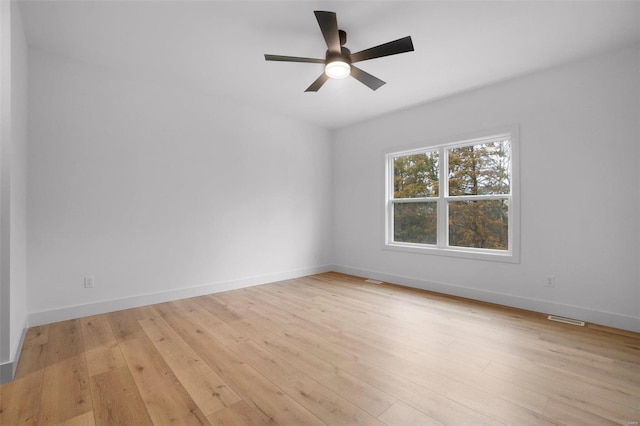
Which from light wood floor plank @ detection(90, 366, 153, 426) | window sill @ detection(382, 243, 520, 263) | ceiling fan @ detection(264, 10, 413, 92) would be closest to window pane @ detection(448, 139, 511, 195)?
window sill @ detection(382, 243, 520, 263)

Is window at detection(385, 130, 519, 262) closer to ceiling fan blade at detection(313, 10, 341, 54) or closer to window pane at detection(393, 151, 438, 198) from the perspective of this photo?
window pane at detection(393, 151, 438, 198)

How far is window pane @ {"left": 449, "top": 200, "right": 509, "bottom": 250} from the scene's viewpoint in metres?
3.65

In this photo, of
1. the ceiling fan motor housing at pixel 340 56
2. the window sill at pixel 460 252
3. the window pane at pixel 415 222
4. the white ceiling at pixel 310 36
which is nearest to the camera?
the white ceiling at pixel 310 36

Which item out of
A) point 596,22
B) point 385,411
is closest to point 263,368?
point 385,411

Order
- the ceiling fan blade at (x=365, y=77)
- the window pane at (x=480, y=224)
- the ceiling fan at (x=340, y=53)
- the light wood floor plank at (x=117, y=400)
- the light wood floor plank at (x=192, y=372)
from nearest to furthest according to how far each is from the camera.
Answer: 1. the light wood floor plank at (x=117, y=400)
2. the light wood floor plank at (x=192, y=372)
3. the ceiling fan at (x=340, y=53)
4. the ceiling fan blade at (x=365, y=77)
5. the window pane at (x=480, y=224)

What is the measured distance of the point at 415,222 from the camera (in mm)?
4566

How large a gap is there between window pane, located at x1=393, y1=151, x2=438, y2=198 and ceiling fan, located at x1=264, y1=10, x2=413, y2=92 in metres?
1.89

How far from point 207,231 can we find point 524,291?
13.2ft

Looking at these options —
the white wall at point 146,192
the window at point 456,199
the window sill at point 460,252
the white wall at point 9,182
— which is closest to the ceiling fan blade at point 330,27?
the white wall at point 9,182

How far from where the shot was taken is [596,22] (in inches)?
97.1

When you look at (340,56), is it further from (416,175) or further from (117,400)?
(117,400)

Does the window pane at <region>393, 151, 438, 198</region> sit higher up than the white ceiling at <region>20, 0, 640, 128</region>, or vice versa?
the white ceiling at <region>20, 0, 640, 128</region>

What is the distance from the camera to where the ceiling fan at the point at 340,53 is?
215 cm

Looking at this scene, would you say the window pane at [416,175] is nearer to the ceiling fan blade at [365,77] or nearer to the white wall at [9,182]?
the ceiling fan blade at [365,77]
